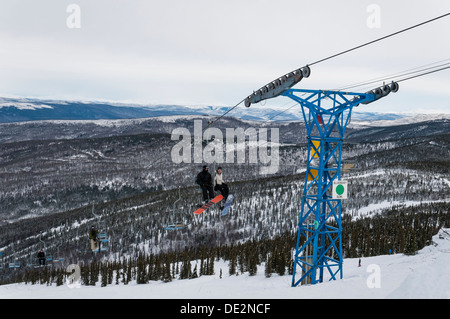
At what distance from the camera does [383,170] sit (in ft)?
350

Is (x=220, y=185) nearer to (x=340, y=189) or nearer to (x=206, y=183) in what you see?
(x=206, y=183)

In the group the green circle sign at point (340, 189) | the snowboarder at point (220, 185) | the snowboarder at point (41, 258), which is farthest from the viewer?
the snowboarder at point (41, 258)

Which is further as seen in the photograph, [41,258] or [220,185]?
[41,258]

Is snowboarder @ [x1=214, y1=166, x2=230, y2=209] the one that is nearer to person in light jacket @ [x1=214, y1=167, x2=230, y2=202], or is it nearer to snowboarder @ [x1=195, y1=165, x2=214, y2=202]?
person in light jacket @ [x1=214, y1=167, x2=230, y2=202]

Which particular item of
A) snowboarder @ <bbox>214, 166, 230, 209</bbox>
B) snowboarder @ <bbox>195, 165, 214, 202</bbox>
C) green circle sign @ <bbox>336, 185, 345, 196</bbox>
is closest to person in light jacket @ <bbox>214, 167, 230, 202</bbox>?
Answer: snowboarder @ <bbox>214, 166, 230, 209</bbox>

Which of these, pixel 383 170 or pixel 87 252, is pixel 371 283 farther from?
pixel 383 170

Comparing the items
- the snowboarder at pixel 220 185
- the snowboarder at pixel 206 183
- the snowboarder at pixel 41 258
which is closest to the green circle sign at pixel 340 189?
the snowboarder at pixel 220 185

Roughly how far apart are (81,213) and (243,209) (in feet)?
212

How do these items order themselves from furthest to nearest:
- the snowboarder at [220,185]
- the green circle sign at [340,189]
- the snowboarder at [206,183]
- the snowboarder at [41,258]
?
the snowboarder at [41,258] < the snowboarder at [206,183] < the snowboarder at [220,185] < the green circle sign at [340,189]

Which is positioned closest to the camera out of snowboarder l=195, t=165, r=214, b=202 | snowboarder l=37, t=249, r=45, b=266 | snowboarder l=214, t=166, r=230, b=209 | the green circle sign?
the green circle sign

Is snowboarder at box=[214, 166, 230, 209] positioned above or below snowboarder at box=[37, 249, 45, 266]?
above

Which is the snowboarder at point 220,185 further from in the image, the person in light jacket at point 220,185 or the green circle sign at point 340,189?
the green circle sign at point 340,189

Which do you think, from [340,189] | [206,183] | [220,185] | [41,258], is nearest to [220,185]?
[220,185]
